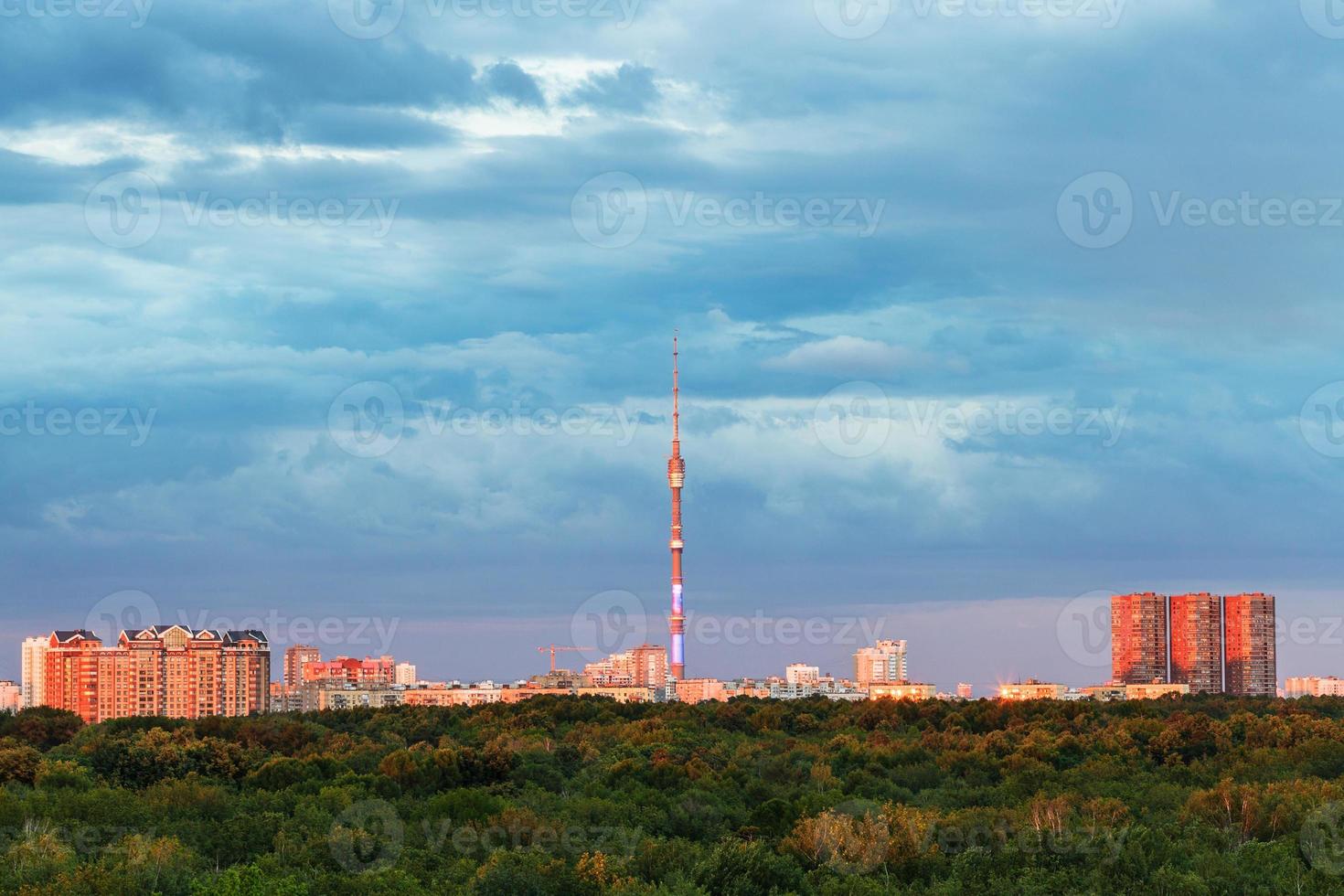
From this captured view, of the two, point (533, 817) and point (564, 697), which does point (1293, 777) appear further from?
point (564, 697)

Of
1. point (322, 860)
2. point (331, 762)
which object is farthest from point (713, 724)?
point (322, 860)

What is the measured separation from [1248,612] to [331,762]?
136021 millimetres

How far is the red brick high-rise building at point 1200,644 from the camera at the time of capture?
180 m

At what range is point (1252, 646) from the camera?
17738cm
